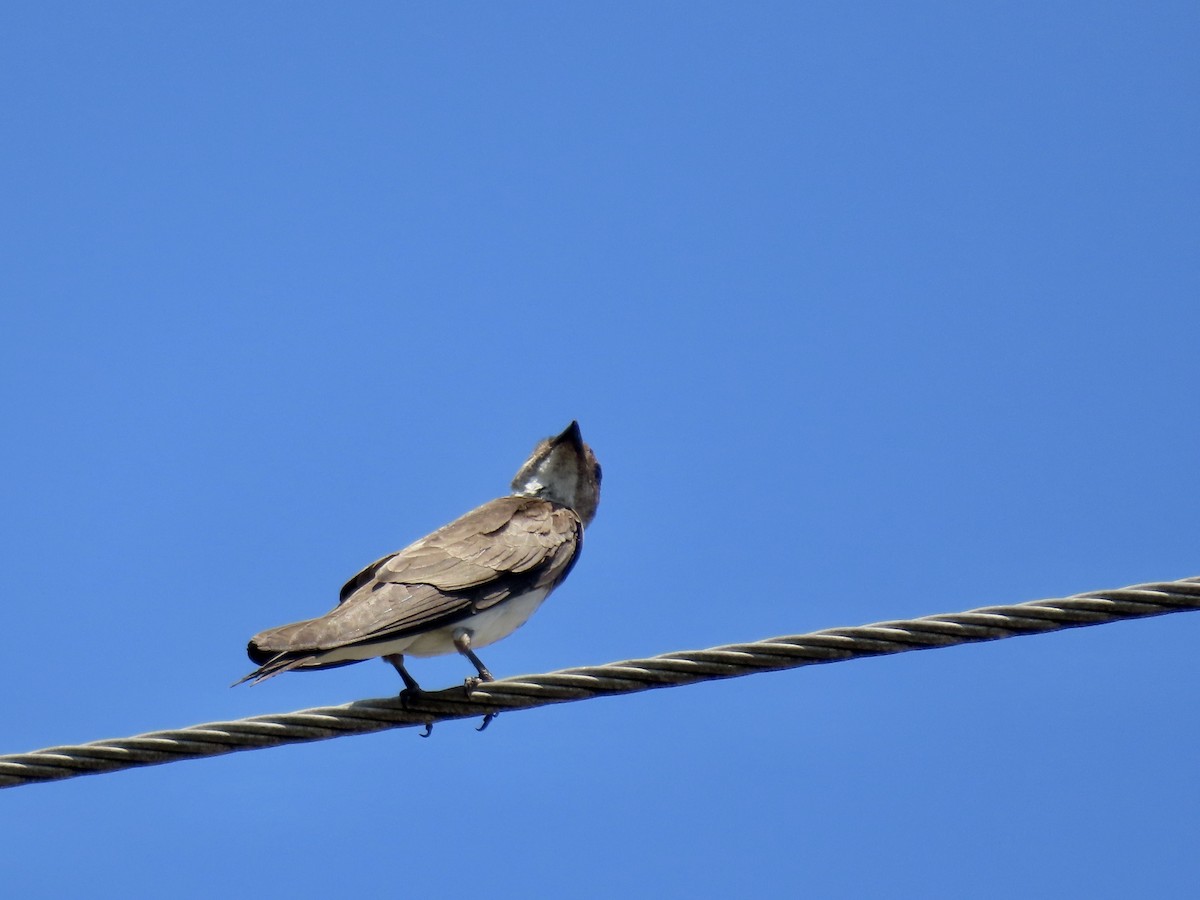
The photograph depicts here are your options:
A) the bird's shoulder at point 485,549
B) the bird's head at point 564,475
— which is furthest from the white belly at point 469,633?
the bird's head at point 564,475

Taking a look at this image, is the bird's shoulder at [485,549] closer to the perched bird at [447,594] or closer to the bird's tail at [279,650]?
the perched bird at [447,594]

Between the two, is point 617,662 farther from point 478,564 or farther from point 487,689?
point 478,564

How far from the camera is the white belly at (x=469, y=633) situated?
7.78m

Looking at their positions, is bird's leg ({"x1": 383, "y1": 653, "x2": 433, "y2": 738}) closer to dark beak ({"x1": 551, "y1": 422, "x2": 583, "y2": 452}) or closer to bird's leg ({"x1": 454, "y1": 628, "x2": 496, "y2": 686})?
bird's leg ({"x1": 454, "y1": 628, "x2": 496, "y2": 686})

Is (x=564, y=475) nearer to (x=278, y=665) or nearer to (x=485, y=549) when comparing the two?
(x=485, y=549)

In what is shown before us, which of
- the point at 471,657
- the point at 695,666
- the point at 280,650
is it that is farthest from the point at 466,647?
the point at 695,666

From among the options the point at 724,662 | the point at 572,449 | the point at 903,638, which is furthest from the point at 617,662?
the point at 572,449

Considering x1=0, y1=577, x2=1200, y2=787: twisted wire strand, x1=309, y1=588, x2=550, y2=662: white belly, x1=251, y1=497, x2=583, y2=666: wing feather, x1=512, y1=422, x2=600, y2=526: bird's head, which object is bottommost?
x1=0, y1=577, x2=1200, y2=787: twisted wire strand

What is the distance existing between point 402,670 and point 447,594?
498 mm

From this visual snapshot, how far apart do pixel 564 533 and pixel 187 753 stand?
146 inches

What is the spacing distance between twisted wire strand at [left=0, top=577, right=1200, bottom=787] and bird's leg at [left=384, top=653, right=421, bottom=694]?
98 centimetres

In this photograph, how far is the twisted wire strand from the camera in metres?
5.88

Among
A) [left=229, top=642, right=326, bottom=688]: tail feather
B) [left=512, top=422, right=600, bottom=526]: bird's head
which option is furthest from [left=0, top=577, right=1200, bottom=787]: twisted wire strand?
[left=512, top=422, right=600, bottom=526]: bird's head

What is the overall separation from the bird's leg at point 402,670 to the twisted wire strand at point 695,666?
3.21 ft
